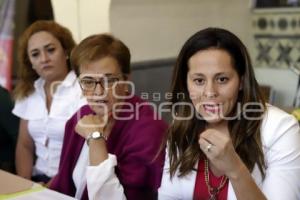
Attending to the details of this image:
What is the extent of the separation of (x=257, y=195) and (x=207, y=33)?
0.49 m

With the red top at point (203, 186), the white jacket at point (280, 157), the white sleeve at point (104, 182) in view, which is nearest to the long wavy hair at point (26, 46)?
the white sleeve at point (104, 182)

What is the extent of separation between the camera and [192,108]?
4.65ft

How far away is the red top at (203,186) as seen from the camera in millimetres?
1311

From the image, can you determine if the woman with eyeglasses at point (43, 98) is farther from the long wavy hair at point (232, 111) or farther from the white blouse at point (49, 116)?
the long wavy hair at point (232, 111)

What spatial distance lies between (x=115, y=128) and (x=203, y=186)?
0.41m

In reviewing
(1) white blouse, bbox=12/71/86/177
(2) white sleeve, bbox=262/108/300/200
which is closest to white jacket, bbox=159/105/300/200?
(2) white sleeve, bbox=262/108/300/200

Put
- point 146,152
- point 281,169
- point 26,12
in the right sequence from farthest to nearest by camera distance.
Result: 1. point 26,12
2. point 146,152
3. point 281,169

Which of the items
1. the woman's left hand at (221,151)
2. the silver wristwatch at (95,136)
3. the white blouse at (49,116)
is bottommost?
the white blouse at (49,116)

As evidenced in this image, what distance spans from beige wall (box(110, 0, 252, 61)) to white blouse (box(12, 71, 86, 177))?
2.30ft

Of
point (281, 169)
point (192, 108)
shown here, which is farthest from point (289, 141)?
point (192, 108)

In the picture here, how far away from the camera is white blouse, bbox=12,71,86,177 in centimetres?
208

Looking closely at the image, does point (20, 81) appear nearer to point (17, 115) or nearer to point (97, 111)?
point (17, 115)

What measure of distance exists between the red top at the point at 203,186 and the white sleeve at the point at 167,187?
72mm

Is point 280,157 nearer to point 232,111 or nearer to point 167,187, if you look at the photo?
point 232,111
